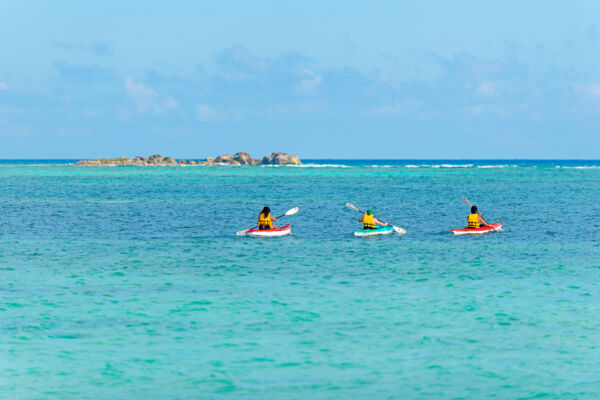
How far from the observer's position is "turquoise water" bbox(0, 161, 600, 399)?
1483 centimetres

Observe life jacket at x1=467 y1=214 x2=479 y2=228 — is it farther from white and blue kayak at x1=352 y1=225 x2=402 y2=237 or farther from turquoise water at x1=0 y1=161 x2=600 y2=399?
white and blue kayak at x1=352 y1=225 x2=402 y2=237

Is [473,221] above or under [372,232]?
above

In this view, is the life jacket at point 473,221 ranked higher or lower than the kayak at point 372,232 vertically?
higher

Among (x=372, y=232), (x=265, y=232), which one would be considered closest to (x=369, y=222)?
(x=372, y=232)

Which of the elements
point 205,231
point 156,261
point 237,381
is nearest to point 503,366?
point 237,381

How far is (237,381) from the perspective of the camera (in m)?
14.8

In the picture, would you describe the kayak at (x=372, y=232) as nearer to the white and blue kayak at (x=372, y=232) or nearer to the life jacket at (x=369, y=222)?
the white and blue kayak at (x=372, y=232)

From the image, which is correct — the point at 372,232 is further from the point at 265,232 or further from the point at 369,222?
the point at 265,232

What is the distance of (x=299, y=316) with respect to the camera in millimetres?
19797

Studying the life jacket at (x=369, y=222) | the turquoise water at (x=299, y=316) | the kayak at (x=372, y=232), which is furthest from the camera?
the life jacket at (x=369, y=222)

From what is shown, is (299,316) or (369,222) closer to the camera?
(299,316)

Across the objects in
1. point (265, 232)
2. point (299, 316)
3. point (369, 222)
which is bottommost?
point (299, 316)

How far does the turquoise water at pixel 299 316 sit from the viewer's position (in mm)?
14828

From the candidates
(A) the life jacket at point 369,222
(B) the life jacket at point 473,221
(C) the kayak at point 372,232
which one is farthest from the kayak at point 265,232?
(B) the life jacket at point 473,221
